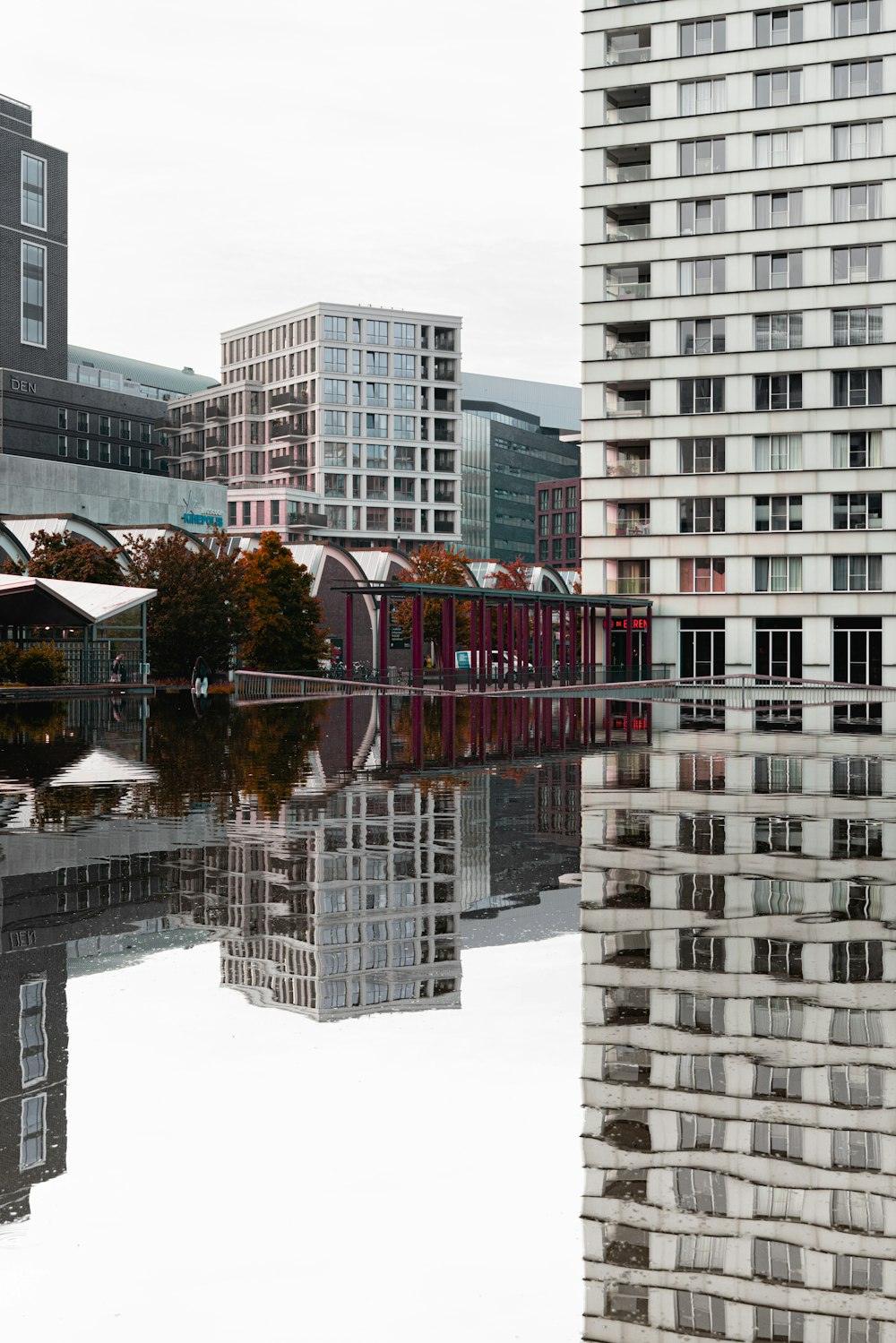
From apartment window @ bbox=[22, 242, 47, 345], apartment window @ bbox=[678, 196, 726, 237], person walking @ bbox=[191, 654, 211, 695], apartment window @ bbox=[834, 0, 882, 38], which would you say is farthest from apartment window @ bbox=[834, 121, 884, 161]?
apartment window @ bbox=[22, 242, 47, 345]

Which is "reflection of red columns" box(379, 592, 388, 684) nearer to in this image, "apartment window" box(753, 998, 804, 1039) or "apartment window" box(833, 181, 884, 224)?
"apartment window" box(833, 181, 884, 224)

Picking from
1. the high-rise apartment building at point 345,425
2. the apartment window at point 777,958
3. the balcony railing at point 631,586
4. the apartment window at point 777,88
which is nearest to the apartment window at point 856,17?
the apartment window at point 777,88

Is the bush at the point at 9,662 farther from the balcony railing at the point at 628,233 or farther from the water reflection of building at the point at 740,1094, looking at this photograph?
the water reflection of building at the point at 740,1094

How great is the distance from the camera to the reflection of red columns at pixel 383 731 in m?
28.0

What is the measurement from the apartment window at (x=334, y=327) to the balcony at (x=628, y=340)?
76.9 meters

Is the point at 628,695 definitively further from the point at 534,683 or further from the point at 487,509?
the point at 487,509

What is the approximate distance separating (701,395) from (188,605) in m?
29.0

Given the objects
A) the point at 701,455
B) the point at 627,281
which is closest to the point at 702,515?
the point at 701,455

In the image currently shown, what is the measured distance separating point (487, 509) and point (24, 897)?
180037 mm

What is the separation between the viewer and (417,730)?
1438 inches

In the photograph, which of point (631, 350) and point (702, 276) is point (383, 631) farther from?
point (702, 276)

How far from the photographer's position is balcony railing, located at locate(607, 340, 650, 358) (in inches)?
2933

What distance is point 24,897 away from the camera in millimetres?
12023

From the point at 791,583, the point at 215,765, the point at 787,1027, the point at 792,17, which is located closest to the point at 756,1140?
the point at 787,1027
